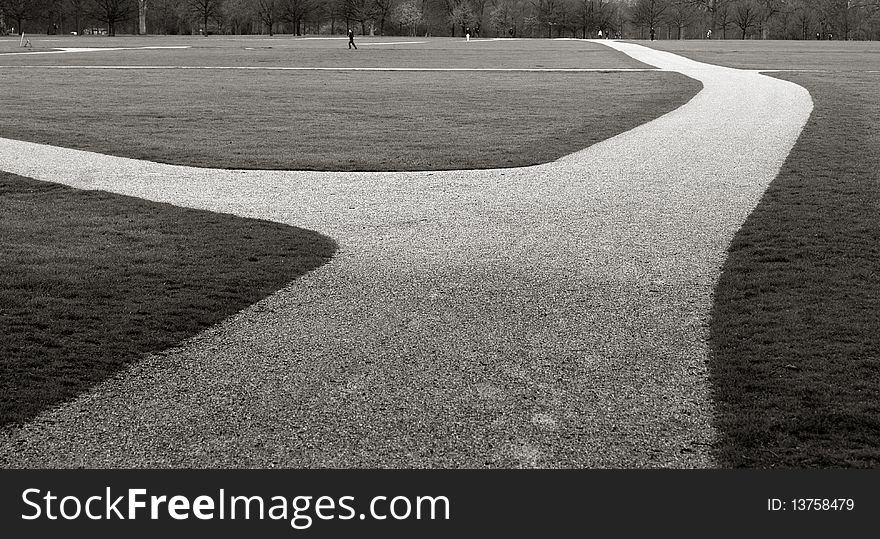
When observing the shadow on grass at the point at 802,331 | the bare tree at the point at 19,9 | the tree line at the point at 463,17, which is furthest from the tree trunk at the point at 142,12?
the shadow on grass at the point at 802,331

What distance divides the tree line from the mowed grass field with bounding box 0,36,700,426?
5659 centimetres

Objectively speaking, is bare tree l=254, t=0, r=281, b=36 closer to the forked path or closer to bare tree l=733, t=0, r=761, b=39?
bare tree l=733, t=0, r=761, b=39

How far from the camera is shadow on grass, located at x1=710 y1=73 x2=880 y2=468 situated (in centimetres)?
398

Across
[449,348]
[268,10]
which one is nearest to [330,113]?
[449,348]

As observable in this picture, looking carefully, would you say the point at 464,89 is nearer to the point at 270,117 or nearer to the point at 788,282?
the point at 270,117

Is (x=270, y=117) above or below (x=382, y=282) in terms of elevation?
above

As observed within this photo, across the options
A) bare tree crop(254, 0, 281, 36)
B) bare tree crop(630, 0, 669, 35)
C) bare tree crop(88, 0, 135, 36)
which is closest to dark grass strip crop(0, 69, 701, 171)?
bare tree crop(88, 0, 135, 36)

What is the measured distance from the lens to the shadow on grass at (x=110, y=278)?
4891 millimetres

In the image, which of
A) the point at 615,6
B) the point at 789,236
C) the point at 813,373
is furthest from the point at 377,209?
the point at 615,6

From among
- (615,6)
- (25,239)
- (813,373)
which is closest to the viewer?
(813,373)

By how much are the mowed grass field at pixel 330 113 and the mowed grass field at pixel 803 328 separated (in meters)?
4.11

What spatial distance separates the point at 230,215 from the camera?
Result: 349 inches

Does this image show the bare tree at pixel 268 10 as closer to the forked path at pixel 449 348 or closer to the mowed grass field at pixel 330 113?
the mowed grass field at pixel 330 113

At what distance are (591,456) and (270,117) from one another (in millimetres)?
14804
